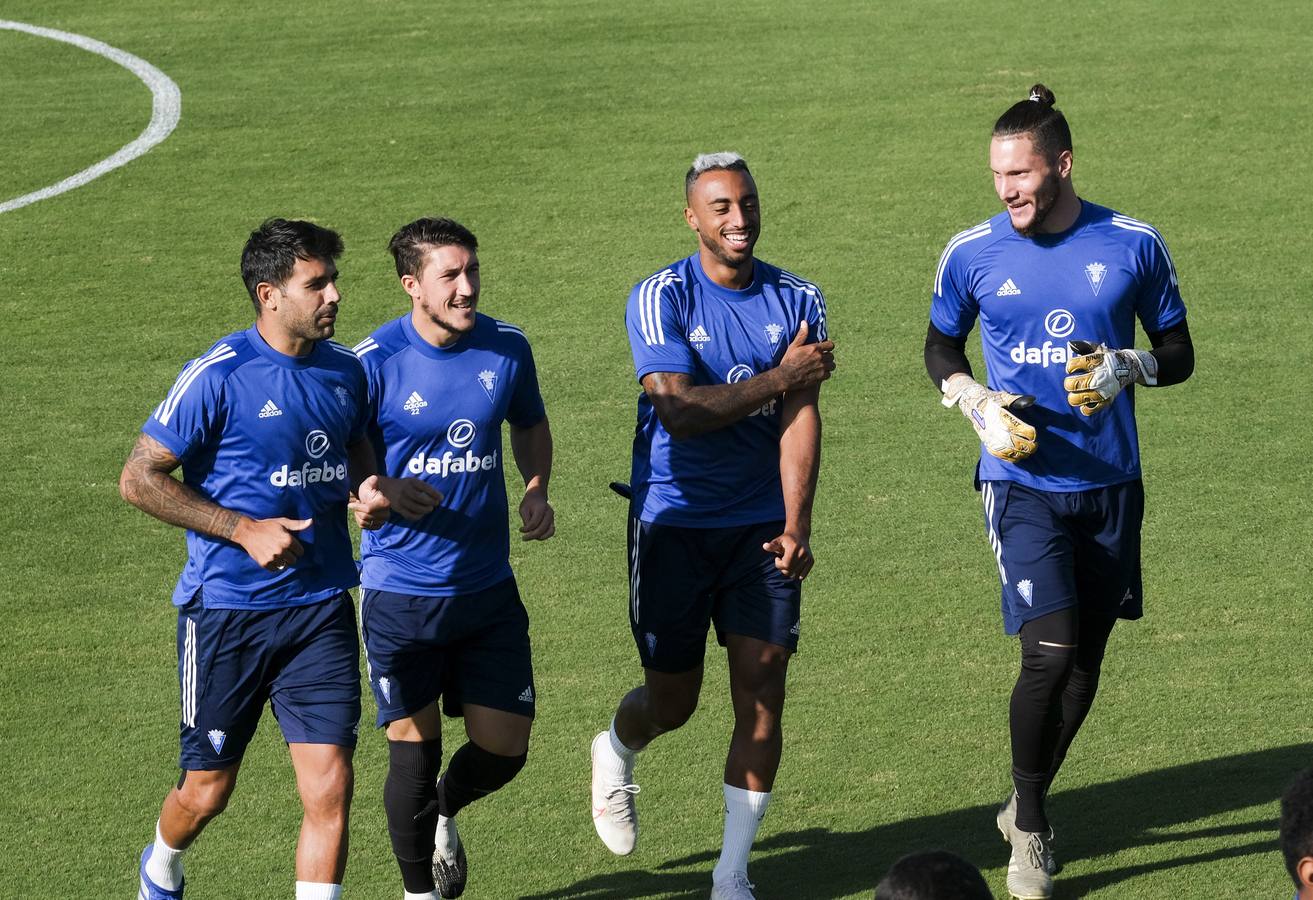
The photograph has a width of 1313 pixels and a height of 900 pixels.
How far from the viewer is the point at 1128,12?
57.4 ft

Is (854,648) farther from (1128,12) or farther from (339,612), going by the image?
(1128,12)

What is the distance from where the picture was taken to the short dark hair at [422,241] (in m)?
5.75

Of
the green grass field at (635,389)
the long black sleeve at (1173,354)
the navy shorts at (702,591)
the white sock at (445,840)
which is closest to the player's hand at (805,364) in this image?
the navy shorts at (702,591)

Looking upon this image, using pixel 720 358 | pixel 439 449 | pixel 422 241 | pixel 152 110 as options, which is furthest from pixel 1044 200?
pixel 152 110

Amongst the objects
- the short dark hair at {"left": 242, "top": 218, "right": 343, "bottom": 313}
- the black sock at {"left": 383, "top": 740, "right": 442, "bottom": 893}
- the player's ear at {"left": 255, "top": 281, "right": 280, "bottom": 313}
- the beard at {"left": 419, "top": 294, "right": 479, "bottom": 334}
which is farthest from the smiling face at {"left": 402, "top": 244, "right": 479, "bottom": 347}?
the black sock at {"left": 383, "top": 740, "right": 442, "bottom": 893}

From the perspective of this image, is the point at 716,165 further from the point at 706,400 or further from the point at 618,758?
the point at 618,758

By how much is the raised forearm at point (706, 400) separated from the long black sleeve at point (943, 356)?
0.72 m

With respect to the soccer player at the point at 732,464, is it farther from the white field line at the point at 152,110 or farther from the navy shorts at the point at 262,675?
the white field line at the point at 152,110

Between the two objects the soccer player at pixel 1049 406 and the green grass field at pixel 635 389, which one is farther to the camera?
the green grass field at pixel 635 389

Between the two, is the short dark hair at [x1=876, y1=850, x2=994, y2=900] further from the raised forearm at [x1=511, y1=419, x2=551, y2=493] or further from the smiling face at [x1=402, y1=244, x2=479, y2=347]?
the raised forearm at [x1=511, y1=419, x2=551, y2=493]

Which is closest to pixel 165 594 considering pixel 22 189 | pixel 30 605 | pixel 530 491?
pixel 30 605

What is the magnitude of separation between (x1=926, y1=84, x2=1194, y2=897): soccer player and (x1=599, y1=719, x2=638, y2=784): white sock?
1.39m

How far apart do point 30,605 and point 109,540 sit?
759 mm

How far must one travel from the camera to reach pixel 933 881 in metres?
3.29
